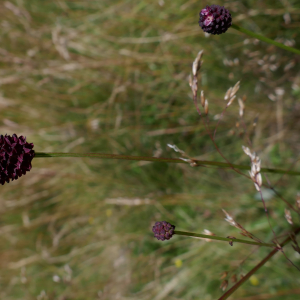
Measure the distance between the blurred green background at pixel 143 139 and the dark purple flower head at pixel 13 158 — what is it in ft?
2.80

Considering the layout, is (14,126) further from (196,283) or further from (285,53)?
(285,53)

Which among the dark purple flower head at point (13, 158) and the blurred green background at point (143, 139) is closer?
the dark purple flower head at point (13, 158)

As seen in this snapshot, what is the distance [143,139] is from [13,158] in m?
1.02

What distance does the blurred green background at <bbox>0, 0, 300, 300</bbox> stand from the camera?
1.41 m

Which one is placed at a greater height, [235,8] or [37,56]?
[235,8]

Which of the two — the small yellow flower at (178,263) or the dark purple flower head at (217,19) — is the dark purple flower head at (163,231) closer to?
the dark purple flower head at (217,19)

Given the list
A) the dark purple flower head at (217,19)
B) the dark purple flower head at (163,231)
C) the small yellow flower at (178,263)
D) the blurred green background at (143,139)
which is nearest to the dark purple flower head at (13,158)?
the dark purple flower head at (163,231)

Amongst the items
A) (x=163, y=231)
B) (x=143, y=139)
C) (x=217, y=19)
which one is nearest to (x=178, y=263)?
(x=143, y=139)

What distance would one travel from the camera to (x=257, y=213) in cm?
A: 152

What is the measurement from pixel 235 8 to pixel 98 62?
73cm

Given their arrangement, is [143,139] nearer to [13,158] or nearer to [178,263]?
[178,263]

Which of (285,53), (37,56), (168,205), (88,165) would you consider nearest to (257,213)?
(168,205)

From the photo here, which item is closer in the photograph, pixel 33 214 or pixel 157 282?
pixel 157 282

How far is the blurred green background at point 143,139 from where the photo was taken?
1.41 m
